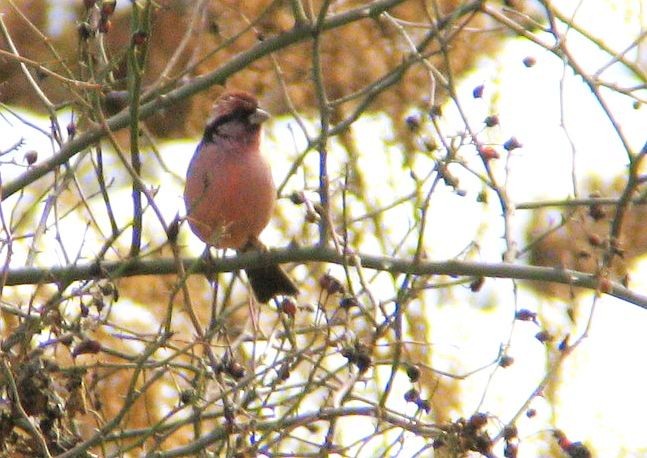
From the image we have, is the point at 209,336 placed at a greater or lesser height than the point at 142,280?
lesser

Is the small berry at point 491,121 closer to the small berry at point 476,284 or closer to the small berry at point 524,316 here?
the small berry at point 476,284

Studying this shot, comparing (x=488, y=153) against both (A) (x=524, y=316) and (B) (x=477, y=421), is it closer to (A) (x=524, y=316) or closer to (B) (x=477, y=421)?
(A) (x=524, y=316)

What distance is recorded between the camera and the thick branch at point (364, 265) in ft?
14.5

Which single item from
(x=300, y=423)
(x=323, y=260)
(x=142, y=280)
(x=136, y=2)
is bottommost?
(x=300, y=423)

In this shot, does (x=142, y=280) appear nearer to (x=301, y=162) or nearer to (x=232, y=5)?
(x=232, y=5)

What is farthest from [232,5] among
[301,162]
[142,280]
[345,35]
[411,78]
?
[301,162]

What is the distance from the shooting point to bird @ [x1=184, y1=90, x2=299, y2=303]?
19.5 feet

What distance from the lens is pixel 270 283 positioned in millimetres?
5852

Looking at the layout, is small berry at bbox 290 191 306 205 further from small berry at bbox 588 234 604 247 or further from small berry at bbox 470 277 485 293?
small berry at bbox 588 234 604 247

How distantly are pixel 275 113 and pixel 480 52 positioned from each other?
1.53m

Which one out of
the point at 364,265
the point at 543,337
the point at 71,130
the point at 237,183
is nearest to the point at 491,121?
the point at 364,265

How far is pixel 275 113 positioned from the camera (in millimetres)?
8758

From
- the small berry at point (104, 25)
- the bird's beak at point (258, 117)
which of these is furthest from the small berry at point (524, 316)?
the bird's beak at point (258, 117)

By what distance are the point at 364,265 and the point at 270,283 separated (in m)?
1.16
